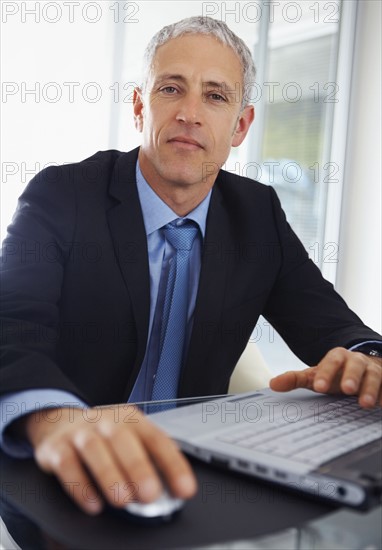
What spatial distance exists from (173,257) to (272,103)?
294 centimetres

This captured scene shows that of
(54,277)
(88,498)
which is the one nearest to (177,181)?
(54,277)

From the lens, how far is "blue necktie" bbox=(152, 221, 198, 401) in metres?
1.40

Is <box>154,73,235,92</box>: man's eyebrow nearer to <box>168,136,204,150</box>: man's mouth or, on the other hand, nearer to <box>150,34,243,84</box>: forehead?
<box>150,34,243,84</box>: forehead

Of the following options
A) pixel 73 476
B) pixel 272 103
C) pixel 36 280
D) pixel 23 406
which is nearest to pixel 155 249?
pixel 36 280

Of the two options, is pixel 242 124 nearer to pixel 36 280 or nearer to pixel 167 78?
pixel 167 78

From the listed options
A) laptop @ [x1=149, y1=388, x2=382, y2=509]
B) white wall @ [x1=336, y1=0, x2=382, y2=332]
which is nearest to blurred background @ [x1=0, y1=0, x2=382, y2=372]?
white wall @ [x1=336, y1=0, x2=382, y2=332]

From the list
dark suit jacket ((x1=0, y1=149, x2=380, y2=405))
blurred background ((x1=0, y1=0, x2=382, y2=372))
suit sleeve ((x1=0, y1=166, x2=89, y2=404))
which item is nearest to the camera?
suit sleeve ((x1=0, y1=166, x2=89, y2=404))

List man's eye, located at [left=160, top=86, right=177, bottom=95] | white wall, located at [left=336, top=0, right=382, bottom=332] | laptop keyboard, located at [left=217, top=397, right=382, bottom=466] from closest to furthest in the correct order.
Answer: laptop keyboard, located at [left=217, top=397, right=382, bottom=466] < man's eye, located at [left=160, top=86, right=177, bottom=95] < white wall, located at [left=336, top=0, right=382, bottom=332]

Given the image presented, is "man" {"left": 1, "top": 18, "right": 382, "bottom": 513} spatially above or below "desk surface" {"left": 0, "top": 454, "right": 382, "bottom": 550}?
above

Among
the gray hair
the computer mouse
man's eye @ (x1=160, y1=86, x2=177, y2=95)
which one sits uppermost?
the gray hair

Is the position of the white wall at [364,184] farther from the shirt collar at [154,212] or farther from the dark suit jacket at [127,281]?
the shirt collar at [154,212]

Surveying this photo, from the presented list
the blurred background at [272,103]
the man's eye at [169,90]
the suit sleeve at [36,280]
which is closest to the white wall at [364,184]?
the blurred background at [272,103]

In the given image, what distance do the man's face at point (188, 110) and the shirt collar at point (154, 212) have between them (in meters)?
0.04

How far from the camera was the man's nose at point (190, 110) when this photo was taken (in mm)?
1467
